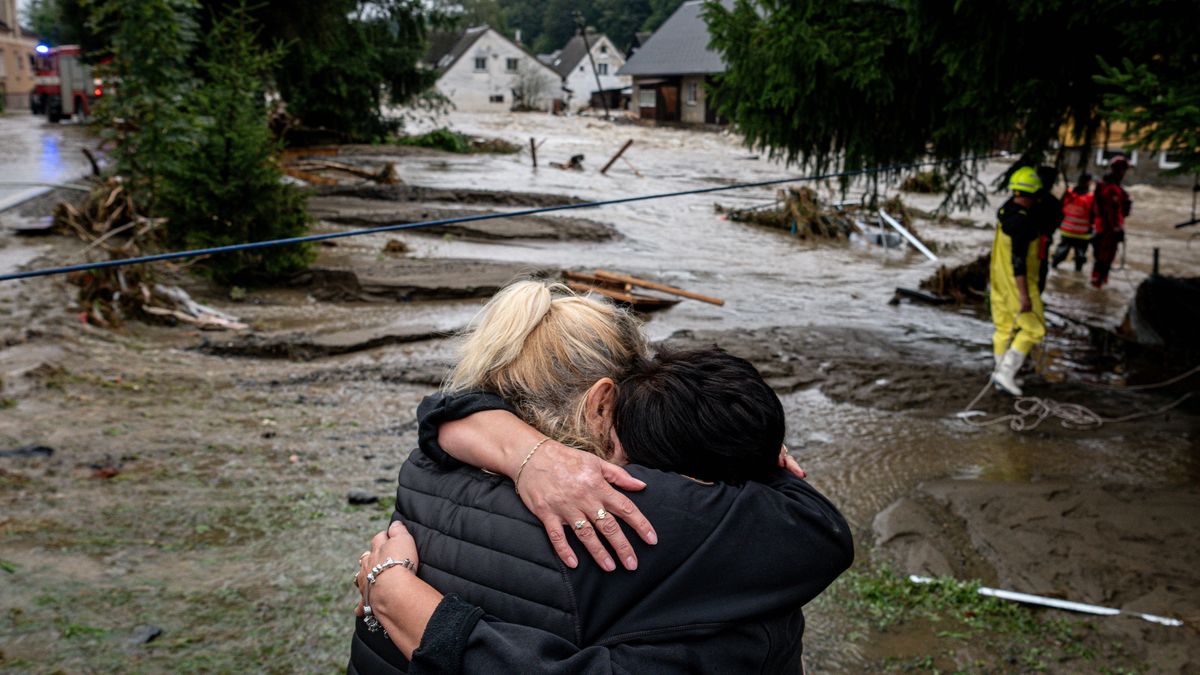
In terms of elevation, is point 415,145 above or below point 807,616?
above

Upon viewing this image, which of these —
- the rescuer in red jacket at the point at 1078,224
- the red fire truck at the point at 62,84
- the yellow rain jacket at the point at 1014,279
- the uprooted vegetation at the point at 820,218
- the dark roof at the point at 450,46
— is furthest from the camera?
the dark roof at the point at 450,46

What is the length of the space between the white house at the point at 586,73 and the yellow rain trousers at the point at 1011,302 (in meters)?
74.3

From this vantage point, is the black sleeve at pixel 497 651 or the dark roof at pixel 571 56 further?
the dark roof at pixel 571 56

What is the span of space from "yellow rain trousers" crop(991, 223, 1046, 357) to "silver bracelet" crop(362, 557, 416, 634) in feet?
23.7

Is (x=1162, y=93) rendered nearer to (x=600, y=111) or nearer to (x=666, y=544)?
(x=666, y=544)

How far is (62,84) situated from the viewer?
1288 inches

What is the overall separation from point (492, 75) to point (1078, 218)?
65.6 metres

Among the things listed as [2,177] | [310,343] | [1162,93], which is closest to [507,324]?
[1162,93]

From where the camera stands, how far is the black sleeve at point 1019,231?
7.58m

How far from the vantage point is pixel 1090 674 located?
147 inches

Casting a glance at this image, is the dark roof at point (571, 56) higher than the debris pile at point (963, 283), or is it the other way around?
the dark roof at point (571, 56)

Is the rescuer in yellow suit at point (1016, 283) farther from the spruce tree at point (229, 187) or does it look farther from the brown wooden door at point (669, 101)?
the brown wooden door at point (669, 101)

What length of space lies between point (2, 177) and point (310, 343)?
35.8 ft

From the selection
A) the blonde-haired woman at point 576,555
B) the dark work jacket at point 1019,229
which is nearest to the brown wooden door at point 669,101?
the dark work jacket at point 1019,229
